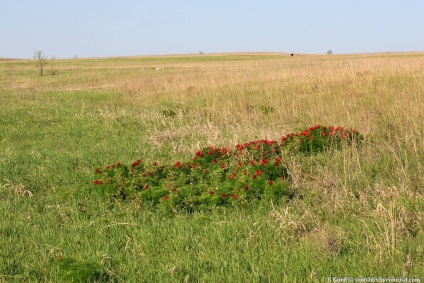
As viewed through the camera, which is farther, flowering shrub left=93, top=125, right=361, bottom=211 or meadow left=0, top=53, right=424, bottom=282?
flowering shrub left=93, top=125, right=361, bottom=211

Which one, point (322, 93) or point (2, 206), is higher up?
point (322, 93)

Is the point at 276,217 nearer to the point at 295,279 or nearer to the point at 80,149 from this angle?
the point at 295,279

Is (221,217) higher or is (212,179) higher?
(212,179)

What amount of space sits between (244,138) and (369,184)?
3.31 metres

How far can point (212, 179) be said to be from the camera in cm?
623

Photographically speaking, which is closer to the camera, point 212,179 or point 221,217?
point 221,217

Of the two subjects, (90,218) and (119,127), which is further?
(119,127)

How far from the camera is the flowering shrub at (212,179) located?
5516 millimetres

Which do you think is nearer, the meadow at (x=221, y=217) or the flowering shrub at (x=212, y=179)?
the meadow at (x=221, y=217)

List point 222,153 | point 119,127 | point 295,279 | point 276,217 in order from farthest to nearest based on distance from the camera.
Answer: point 119,127 → point 222,153 → point 276,217 → point 295,279

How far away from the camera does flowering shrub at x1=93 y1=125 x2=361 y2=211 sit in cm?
552

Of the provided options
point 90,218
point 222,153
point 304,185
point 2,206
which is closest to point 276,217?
point 304,185

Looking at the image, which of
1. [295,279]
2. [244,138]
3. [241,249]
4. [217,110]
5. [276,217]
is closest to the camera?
[295,279]

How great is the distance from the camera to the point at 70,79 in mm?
35969
